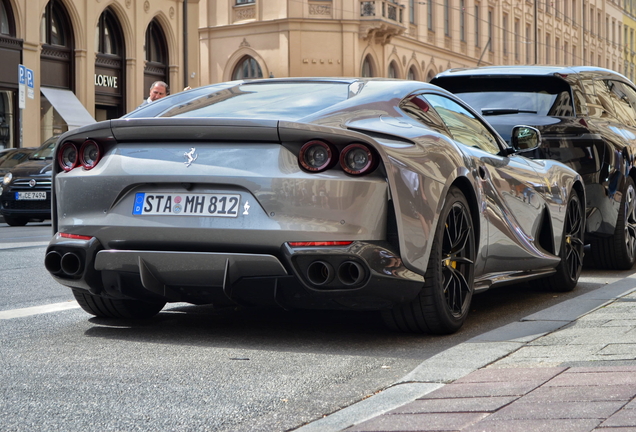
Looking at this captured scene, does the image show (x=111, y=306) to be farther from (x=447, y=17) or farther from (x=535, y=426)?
(x=447, y=17)

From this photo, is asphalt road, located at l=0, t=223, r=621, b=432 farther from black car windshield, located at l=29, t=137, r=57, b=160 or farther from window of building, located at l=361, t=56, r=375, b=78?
window of building, located at l=361, t=56, r=375, b=78

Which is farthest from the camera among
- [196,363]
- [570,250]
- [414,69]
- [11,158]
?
[414,69]

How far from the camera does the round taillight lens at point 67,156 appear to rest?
5.13m

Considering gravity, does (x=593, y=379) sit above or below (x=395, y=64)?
below

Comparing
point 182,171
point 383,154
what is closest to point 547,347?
point 383,154

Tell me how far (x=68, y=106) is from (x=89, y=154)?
2453 cm

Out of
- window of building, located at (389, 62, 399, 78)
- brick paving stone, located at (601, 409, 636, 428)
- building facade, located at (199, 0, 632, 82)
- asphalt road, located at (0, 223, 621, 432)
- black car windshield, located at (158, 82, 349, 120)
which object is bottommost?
asphalt road, located at (0, 223, 621, 432)

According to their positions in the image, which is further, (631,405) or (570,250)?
(570,250)

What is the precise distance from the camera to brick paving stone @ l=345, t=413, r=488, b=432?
10.4ft

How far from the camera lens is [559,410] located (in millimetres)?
3320

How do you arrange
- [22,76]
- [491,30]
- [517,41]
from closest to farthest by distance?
[22,76] < [491,30] < [517,41]

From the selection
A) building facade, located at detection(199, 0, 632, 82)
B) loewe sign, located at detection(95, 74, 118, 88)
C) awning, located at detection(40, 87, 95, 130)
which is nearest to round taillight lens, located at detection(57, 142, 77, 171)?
awning, located at detection(40, 87, 95, 130)

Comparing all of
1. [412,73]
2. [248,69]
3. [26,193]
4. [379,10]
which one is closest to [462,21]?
[412,73]

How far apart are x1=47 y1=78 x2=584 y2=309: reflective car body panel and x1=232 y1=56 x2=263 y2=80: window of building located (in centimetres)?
3921
